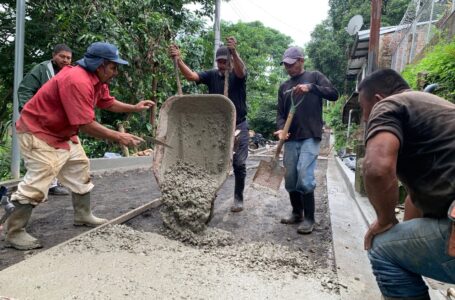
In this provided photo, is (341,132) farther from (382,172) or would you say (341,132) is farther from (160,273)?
(382,172)

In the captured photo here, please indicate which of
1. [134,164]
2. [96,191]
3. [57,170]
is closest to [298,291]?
[57,170]

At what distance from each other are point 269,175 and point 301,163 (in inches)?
21.2

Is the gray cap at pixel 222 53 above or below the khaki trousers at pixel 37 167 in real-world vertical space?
above

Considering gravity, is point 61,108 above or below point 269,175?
above

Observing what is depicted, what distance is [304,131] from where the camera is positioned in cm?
414

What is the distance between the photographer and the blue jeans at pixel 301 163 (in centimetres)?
403

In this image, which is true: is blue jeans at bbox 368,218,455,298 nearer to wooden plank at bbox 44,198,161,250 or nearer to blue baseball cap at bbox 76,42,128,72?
wooden plank at bbox 44,198,161,250

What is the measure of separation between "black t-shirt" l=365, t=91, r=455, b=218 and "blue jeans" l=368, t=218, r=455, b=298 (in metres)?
0.10

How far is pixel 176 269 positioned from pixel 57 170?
1.43m

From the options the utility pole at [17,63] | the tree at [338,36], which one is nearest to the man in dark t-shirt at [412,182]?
the utility pole at [17,63]

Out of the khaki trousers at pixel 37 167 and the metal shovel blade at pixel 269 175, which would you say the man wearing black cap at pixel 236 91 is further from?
the khaki trousers at pixel 37 167

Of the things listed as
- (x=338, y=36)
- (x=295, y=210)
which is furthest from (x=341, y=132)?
(x=295, y=210)

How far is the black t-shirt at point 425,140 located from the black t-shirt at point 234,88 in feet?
9.51

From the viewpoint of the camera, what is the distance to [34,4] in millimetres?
7766
